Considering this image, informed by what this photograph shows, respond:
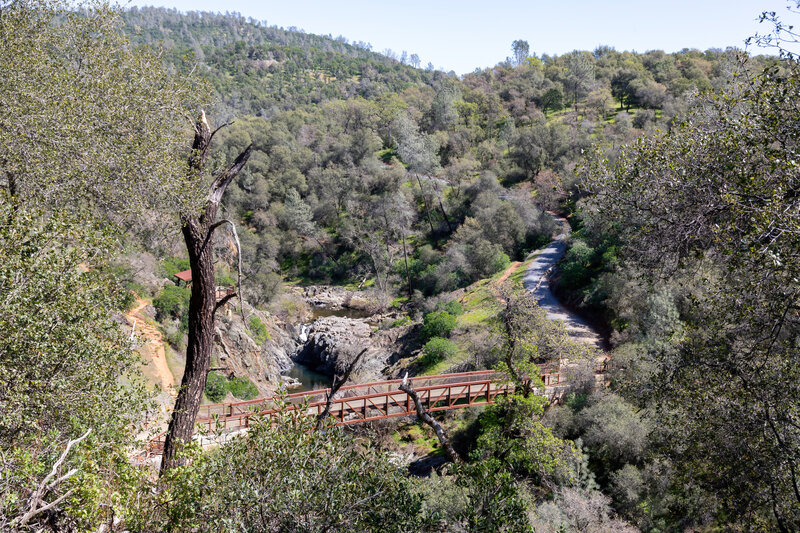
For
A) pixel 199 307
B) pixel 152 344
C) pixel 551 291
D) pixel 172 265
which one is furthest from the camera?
pixel 551 291

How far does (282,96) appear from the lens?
112m

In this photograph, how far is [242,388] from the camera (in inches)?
928

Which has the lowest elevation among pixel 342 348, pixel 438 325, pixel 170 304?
pixel 342 348

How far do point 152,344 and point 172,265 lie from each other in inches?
373

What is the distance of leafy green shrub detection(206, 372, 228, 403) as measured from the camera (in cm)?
2151

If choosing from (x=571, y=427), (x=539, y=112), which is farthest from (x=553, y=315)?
(x=539, y=112)

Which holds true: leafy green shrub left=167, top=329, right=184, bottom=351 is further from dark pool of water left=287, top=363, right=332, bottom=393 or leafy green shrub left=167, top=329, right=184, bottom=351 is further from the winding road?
the winding road

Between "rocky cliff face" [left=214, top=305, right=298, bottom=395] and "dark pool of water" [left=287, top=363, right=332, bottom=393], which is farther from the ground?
"rocky cliff face" [left=214, top=305, right=298, bottom=395]

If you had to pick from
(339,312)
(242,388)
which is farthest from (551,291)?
(242,388)

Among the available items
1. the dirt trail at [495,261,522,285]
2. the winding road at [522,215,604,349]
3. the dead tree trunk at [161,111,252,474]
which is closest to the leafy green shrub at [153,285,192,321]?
the winding road at [522,215,604,349]

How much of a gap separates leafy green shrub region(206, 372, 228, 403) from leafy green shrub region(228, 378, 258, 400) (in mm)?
518

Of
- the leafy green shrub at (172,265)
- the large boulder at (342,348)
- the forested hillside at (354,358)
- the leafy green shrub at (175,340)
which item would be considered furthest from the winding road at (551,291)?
the leafy green shrub at (172,265)

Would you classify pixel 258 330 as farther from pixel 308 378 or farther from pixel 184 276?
pixel 184 276

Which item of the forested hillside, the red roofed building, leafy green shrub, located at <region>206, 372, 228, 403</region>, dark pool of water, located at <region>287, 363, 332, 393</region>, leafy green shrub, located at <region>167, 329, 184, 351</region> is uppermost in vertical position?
the forested hillside
